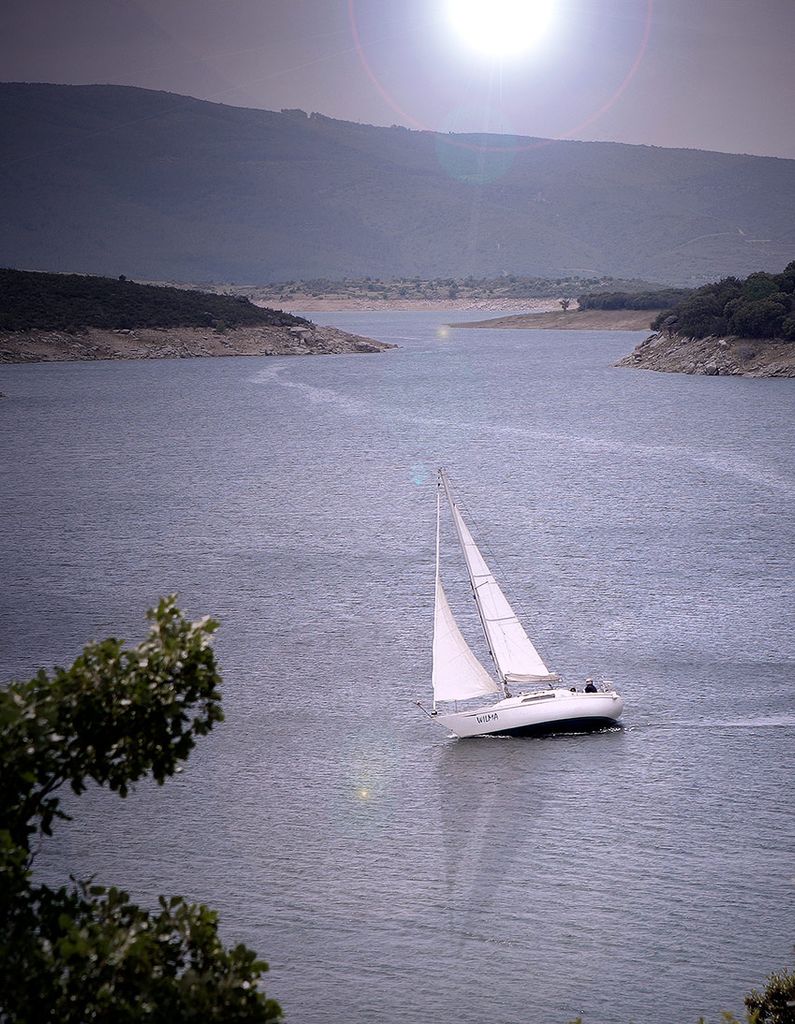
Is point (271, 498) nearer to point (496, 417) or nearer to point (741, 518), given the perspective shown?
point (741, 518)

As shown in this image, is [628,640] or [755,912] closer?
[755,912]

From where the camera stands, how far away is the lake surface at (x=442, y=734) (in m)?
25.7

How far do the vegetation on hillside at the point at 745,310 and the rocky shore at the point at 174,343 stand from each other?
52.1m

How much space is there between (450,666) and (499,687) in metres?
1.79

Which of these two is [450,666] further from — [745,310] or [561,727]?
[745,310]

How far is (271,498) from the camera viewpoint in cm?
7694

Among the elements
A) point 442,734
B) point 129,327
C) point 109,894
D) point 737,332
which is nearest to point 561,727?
point 442,734

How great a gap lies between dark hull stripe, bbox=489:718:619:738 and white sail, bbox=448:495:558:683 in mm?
1595

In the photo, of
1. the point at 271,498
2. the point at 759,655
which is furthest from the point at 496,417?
the point at 759,655

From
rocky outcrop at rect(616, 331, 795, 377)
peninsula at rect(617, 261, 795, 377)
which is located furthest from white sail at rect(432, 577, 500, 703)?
rocky outcrop at rect(616, 331, 795, 377)

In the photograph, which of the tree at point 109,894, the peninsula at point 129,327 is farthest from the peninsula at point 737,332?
the tree at point 109,894

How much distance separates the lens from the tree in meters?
11.7

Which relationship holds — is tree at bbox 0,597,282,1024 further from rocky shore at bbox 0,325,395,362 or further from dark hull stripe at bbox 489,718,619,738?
rocky shore at bbox 0,325,395,362

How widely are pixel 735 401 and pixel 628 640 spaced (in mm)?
81210
